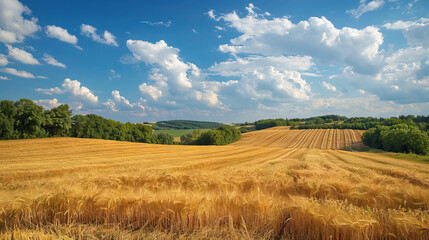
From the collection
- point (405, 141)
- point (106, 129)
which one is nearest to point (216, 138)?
point (106, 129)

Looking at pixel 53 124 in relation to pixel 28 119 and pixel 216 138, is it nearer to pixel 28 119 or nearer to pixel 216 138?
pixel 28 119

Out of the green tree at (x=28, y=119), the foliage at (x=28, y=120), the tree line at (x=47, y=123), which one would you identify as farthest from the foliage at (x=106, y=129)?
the green tree at (x=28, y=119)

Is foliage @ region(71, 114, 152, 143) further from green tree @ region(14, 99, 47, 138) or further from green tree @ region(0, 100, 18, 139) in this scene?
A: green tree @ region(0, 100, 18, 139)

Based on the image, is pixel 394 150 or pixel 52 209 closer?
pixel 52 209

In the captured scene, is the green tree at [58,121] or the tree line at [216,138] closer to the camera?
the green tree at [58,121]

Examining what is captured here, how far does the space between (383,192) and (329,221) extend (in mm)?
3286

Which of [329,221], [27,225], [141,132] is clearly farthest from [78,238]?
[141,132]

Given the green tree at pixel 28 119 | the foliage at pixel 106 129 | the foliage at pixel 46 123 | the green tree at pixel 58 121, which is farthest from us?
the foliage at pixel 106 129

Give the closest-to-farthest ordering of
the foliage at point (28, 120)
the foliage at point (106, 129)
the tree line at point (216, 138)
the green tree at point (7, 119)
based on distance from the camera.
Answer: the green tree at point (7, 119), the foliage at point (28, 120), the foliage at point (106, 129), the tree line at point (216, 138)

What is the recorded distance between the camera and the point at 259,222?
2.88 metres

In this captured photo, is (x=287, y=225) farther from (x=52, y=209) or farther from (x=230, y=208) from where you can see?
(x=52, y=209)

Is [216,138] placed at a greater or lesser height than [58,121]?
lesser

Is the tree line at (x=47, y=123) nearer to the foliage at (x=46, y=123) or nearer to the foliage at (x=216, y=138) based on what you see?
the foliage at (x=46, y=123)

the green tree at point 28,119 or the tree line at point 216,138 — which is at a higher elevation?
the green tree at point 28,119
